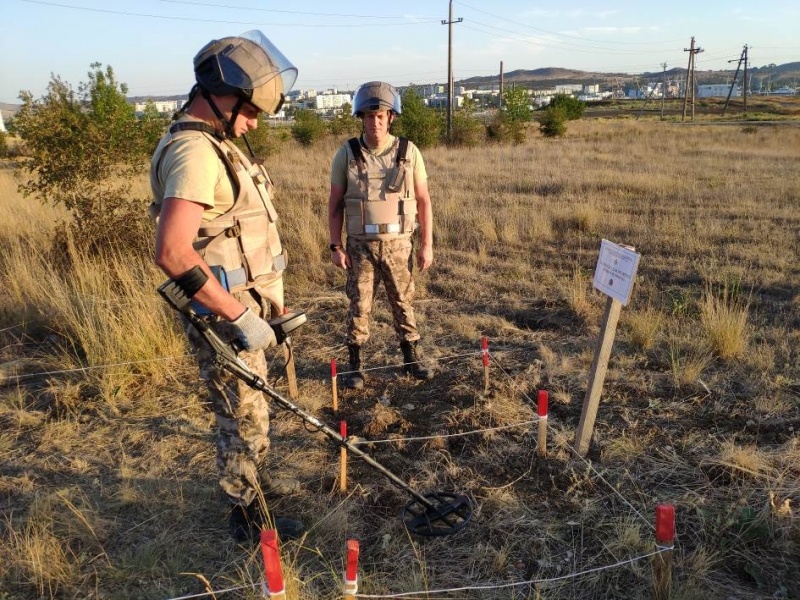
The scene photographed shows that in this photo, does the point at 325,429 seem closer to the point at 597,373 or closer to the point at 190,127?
the point at 190,127

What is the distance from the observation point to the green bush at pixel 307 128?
2650cm

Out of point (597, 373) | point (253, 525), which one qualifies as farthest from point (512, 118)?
point (253, 525)

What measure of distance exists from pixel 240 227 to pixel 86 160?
515 cm

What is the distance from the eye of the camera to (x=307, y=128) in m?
26.5

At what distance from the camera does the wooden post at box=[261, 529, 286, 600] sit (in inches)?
62.6

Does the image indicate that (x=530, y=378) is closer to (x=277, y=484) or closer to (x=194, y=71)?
(x=277, y=484)

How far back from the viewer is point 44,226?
24.8ft

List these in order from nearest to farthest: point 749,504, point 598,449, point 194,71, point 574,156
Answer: point 194,71 < point 749,504 < point 598,449 < point 574,156

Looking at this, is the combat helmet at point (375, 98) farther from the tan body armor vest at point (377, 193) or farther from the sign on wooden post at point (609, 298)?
the sign on wooden post at point (609, 298)

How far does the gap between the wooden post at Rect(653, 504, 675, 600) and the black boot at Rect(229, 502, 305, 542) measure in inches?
60.8

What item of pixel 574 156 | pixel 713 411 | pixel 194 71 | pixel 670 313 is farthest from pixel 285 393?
pixel 574 156

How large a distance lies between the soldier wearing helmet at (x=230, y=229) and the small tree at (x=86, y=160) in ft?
15.7

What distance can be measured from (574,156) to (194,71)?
1741cm

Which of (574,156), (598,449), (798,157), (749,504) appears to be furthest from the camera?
(574,156)
